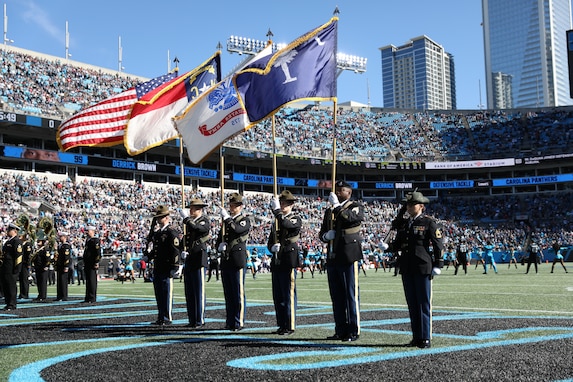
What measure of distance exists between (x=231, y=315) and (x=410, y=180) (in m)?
60.8

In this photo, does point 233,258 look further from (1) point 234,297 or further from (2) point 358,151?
(2) point 358,151

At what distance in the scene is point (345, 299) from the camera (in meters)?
7.45

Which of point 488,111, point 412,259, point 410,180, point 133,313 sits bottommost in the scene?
point 133,313

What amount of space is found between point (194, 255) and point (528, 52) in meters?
202

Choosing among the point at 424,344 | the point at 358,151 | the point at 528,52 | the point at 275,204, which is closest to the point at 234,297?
the point at 275,204

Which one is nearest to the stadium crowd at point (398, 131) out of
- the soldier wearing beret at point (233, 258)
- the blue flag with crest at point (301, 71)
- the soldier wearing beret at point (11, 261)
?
the soldier wearing beret at point (11, 261)

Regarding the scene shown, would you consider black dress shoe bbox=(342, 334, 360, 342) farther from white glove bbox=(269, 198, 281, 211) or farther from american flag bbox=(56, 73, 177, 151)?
american flag bbox=(56, 73, 177, 151)

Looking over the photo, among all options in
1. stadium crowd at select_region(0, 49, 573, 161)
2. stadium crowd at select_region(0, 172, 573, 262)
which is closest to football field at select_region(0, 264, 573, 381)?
stadium crowd at select_region(0, 172, 573, 262)

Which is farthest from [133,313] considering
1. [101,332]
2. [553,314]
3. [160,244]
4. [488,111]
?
[488,111]

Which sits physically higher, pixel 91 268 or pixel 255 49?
pixel 255 49

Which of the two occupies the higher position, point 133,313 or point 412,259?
point 412,259

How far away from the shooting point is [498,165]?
63406 millimetres

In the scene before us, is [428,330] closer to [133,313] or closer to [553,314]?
[553,314]

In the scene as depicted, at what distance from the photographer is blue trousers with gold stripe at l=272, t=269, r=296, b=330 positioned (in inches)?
317
